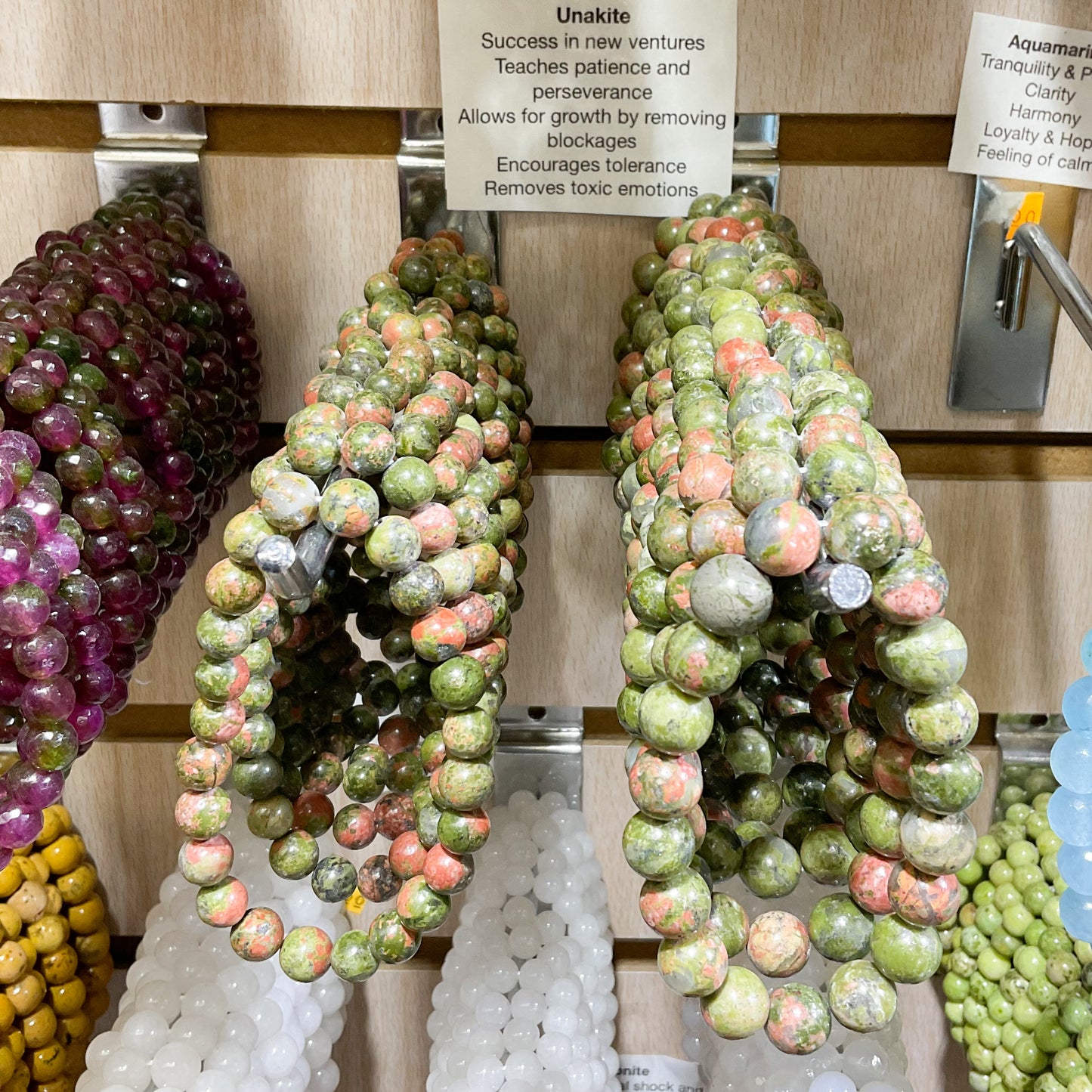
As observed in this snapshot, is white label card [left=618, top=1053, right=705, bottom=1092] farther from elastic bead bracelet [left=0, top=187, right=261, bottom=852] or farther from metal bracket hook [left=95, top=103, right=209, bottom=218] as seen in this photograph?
metal bracket hook [left=95, top=103, right=209, bottom=218]

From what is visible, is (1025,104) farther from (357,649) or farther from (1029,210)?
(357,649)

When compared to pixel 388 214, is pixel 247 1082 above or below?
below

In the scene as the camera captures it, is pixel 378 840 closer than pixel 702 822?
No

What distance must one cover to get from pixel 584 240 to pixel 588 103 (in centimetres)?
9

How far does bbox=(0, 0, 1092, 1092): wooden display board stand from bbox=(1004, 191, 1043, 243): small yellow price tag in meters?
0.03

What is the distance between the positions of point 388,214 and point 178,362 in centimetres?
19

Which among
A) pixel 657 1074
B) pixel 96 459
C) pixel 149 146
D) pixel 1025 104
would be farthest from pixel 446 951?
pixel 1025 104

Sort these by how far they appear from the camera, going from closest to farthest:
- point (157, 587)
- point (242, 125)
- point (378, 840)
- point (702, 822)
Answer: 1. point (702, 822)
2. point (157, 587)
3. point (242, 125)
4. point (378, 840)

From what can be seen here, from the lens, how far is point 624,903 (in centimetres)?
84

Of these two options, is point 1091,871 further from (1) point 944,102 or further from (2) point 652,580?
(1) point 944,102

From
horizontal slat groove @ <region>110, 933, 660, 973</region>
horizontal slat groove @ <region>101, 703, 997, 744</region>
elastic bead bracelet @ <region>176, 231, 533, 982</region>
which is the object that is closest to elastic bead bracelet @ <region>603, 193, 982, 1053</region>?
elastic bead bracelet @ <region>176, 231, 533, 982</region>

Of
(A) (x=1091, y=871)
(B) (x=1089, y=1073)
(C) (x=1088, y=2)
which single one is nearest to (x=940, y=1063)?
(B) (x=1089, y=1073)

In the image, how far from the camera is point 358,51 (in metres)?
0.65

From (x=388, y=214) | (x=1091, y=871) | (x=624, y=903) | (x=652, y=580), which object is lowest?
(x=624, y=903)
